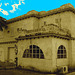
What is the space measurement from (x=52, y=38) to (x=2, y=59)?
15.5m

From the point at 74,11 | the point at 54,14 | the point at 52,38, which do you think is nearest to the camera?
the point at 52,38

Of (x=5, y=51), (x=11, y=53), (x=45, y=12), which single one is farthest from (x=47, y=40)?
(x=5, y=51)

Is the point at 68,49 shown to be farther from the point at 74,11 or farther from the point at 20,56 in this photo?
the point at 20,56

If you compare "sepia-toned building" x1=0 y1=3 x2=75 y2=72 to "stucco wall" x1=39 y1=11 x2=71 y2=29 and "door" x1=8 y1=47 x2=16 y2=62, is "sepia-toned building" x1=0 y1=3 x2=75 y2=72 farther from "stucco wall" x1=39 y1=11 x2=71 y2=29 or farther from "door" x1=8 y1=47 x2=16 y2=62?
"door" x1=8 y1=47 x2=16 y2=62

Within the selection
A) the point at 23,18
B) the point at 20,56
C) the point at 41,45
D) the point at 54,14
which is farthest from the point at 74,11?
the point at 20,56

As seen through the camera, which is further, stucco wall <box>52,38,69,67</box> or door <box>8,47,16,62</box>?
door <box>8,47,16,62</box>

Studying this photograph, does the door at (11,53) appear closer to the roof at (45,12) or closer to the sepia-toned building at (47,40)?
the sepia-toned building at (47,40)

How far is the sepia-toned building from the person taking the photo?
39.6ft

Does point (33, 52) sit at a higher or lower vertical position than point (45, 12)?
lower

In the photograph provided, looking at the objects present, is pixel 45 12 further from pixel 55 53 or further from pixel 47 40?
pixel 55 53

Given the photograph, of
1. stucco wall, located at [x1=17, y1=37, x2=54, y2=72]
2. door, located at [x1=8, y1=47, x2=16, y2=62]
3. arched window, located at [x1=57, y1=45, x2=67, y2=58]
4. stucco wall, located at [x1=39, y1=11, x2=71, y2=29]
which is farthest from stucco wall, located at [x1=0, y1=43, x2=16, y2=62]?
arched window, located at [x1=57, y1=45, x2=67, y2=58]

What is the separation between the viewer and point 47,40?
1226 centimetres

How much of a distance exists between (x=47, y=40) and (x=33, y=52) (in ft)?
8.77

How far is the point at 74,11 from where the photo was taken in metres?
→ 16.1
